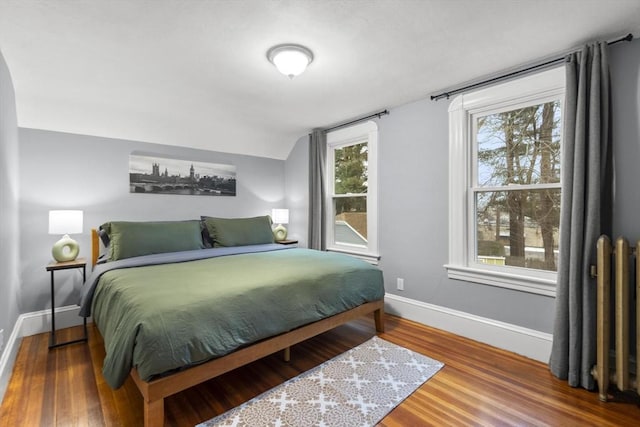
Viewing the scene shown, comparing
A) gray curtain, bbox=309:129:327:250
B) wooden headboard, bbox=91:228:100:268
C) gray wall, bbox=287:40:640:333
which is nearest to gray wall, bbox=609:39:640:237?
gray wall, bbox=287:40:640:333

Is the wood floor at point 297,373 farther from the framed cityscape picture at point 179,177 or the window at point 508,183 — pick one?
the framed cityscape picture at point 179,177

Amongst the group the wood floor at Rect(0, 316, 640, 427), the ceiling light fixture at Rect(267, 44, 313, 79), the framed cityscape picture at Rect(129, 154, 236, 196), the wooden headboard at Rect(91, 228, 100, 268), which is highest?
the ceiling light fixture at Rect(267, 44, 313, 79)

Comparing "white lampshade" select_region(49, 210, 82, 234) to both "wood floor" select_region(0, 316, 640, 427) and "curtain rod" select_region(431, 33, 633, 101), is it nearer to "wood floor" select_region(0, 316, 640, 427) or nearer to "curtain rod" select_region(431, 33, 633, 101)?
"wood floor" select_region(0, 316, 640, 427)

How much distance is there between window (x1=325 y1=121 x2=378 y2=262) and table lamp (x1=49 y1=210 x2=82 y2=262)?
2606mm

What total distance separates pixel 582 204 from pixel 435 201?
1107mm

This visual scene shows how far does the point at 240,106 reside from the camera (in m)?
3.11

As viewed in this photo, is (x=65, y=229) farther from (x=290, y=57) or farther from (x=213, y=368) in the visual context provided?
(x=290, y=57)

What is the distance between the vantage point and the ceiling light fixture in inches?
78.6

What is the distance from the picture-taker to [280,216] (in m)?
4.27

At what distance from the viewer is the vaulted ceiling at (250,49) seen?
1645mm

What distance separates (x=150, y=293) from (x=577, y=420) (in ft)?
8.01

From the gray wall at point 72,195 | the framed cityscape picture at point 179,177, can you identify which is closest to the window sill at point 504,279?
the framed cityscape picture at point 179,177

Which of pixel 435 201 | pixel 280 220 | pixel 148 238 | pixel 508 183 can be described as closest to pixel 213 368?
pixel 148 238

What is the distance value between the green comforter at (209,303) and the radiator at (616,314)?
147cm
